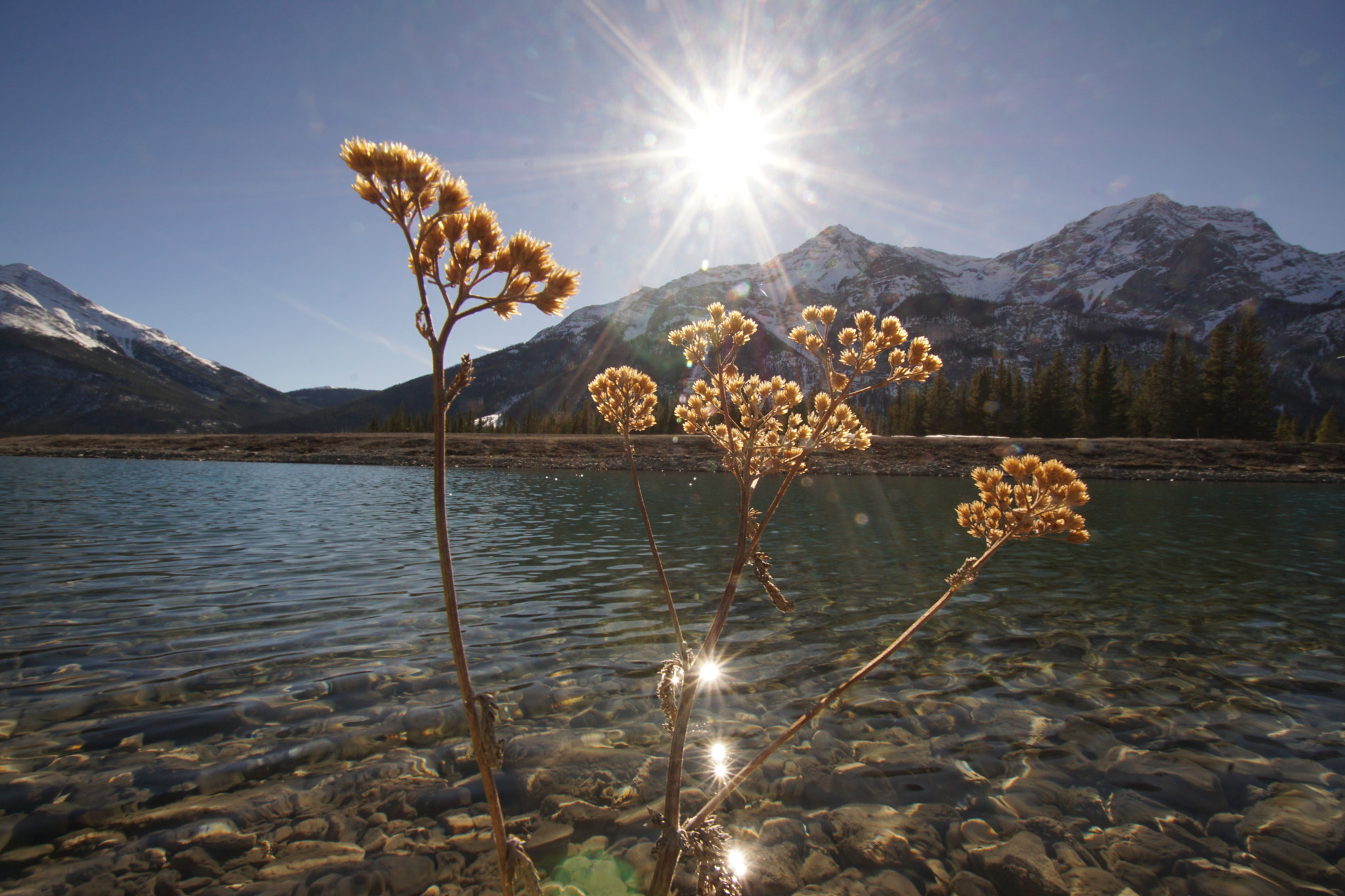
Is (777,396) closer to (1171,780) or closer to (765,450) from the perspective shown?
(765,450)

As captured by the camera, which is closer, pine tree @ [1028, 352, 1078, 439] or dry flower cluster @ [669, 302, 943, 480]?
dry flower cluster @ [669, 302, 943, 480]

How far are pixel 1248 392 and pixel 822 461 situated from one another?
8146 centimetres

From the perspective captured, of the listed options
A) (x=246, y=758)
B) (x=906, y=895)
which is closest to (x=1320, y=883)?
(x=906, y=895)

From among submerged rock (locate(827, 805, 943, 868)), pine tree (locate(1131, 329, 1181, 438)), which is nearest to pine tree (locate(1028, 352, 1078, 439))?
pine tree (locate(1131, 329, 1181, 438))

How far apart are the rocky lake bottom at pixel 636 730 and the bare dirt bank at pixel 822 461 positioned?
42.4 meters

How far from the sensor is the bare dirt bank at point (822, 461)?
201 ft

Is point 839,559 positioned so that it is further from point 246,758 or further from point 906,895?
point 246,758

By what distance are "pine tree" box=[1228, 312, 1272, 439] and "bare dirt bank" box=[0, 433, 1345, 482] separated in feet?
74.4

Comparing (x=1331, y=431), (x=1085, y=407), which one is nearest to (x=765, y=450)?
(x=1085, y=407)

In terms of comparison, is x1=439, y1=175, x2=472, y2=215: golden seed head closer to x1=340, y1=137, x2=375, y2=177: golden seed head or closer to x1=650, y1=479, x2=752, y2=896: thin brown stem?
x1=340, y1=137, x2=375, y2=177: golden seed head

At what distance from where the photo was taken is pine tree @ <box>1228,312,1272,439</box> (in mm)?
84875

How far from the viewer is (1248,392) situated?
8556cm

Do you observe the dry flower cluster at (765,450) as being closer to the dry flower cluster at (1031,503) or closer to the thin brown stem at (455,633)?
the dry flower cluster at (1031,503)

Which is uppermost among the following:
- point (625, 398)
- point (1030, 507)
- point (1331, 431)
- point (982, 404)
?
point (982, 404)
